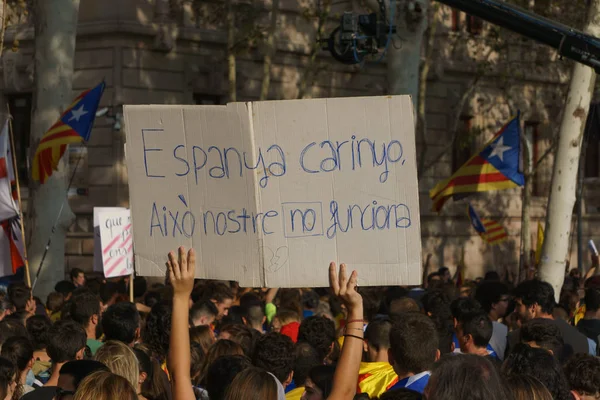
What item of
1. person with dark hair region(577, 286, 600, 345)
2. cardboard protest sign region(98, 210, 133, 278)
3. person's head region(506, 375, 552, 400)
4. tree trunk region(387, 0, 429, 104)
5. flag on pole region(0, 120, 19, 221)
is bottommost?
person with dark hair region(577, 286, 600, 345)

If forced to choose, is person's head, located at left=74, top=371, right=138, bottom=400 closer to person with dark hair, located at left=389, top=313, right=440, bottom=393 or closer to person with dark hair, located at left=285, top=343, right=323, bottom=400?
person with dark hair, located at left=389, top=313, right=440, bottom=393

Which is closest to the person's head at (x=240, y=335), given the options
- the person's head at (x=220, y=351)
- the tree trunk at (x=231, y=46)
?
the person's head at (x=220, y=351)

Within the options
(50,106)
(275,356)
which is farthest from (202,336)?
(50,106)

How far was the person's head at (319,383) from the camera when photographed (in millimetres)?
6023

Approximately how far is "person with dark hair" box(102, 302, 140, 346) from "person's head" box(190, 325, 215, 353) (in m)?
0.40

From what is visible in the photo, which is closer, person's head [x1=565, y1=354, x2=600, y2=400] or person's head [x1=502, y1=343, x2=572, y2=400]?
person's head [x1=502, y1=343, x2=572, y2=400]

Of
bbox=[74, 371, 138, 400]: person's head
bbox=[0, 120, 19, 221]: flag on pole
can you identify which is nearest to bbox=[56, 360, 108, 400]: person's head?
bbox=[74, 371, 138, 400]: person's head

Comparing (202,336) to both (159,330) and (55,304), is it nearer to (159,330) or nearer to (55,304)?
(159,330)

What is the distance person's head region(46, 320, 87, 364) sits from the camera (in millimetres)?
6680

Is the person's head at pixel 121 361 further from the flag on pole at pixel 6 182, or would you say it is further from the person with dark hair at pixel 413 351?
the flag on pole at pixel 6 182

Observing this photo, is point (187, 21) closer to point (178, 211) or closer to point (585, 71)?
point (585, 71)

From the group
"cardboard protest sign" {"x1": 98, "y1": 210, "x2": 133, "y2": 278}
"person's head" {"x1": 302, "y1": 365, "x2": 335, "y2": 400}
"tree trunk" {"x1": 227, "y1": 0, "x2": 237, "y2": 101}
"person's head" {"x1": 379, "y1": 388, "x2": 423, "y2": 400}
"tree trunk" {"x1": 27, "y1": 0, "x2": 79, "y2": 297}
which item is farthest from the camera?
"tree trunk" {"x1": 227, "y1": 0, "x2": 237, "y2": 101}

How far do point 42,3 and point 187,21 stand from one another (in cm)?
799

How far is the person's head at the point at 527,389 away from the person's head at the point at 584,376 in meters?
1.09
